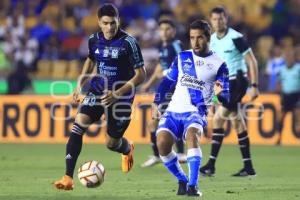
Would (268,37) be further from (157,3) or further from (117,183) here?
(117,183)

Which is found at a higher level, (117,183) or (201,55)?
(201,55)

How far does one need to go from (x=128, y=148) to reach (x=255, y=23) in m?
12.6

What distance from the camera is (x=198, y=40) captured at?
9.83 m

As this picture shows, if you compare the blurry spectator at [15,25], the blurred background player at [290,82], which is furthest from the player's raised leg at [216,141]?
the blurry spectator at [15,25]

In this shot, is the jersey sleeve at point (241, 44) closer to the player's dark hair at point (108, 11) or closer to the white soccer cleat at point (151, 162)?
the white soccer cleat at point (151, 162)

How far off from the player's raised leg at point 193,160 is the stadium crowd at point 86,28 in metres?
11.7

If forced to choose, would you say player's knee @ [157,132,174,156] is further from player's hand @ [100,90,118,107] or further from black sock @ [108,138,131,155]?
black sock @ [108,138,131,155]

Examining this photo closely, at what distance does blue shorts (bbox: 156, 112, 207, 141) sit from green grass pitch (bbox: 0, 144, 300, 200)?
0.73 metres

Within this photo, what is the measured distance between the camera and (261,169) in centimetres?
1365

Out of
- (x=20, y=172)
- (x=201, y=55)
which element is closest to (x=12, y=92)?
(x=20, y=172)

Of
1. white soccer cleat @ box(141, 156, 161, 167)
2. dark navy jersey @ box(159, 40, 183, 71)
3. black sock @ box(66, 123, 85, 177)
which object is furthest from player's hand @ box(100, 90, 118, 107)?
dark navy jersey @ box(159, 40, 183, 71)

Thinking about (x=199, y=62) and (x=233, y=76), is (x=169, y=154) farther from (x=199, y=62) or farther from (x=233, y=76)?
(x=233, y=76)

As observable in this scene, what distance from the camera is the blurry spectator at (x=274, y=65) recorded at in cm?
2052

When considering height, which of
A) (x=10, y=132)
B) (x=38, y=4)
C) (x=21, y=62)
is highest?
(x=38, y=4)
